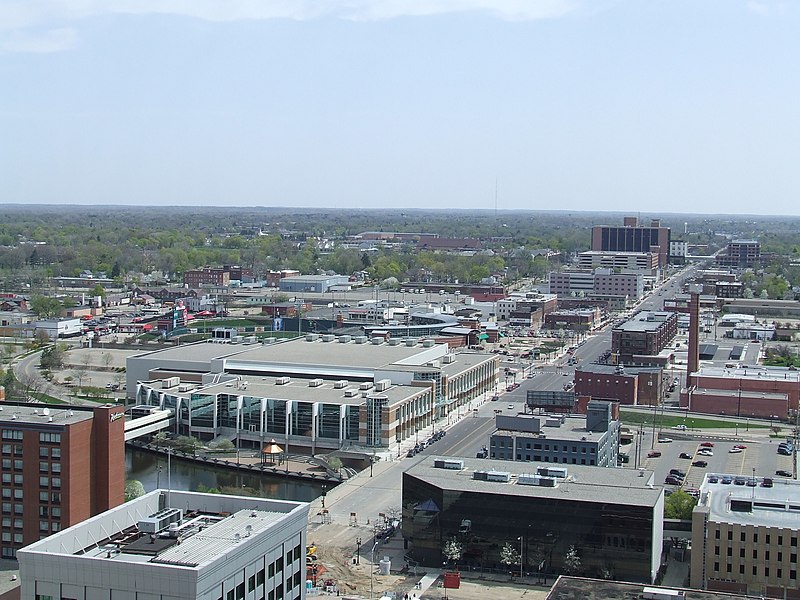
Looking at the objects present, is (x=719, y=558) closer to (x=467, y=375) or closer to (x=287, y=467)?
(x=287, y=467)

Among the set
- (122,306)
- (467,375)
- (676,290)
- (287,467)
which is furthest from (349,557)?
(676,290)

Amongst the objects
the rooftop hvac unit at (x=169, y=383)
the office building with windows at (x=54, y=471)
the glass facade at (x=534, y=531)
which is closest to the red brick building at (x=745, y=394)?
the rooftop hvac unit at (x=169, y=383)

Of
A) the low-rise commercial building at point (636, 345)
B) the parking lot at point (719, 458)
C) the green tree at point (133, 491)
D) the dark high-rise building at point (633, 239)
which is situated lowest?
the parking lot at point (719, 458)

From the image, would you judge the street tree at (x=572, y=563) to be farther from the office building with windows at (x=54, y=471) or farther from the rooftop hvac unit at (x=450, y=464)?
the office building with windows at (x=54, y=471)

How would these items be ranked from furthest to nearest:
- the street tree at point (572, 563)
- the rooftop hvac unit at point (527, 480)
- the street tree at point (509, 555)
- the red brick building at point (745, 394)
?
the red brick building at point (745, 394) → the rooftop hvac unit at point (527, 480) → the street tree at point (509, 555) → the street tree at point (572, 563)

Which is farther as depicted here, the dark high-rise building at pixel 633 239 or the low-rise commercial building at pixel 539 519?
the dark high-rise building at pixel 633 239

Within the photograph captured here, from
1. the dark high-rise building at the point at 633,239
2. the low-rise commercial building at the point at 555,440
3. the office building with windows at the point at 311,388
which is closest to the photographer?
the low-rise commercial building at the point at 555,440
